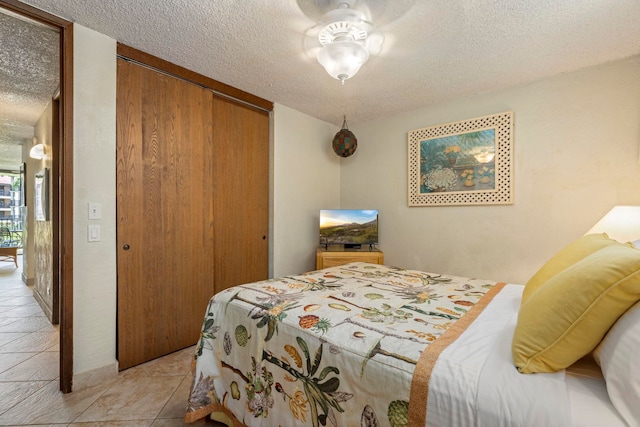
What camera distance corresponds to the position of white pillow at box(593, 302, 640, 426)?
632 mm

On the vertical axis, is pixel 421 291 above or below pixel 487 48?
below

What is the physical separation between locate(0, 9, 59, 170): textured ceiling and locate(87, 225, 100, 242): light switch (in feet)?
4.33

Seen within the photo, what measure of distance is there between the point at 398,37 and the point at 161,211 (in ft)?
7.20

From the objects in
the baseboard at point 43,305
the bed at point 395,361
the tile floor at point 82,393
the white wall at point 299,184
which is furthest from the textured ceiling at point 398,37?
the baseboard at point 43,305

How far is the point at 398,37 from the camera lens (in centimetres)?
195

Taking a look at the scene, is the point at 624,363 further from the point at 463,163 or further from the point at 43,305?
the point at 43,305

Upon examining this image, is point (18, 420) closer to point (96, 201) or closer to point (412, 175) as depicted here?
point (96, 201)

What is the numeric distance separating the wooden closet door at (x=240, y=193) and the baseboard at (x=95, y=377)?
974 millimetres

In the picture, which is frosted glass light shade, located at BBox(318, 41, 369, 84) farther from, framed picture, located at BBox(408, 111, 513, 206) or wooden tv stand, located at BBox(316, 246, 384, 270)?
wooden tv stand, located at BBox(316, 246, 384, 270)

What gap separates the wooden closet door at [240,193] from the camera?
9.22ft

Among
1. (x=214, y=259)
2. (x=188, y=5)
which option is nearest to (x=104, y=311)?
(x=214, y=259)

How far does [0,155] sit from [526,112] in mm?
8881

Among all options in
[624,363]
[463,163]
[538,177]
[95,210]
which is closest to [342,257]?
[463,163]

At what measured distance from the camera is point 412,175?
3.31m
